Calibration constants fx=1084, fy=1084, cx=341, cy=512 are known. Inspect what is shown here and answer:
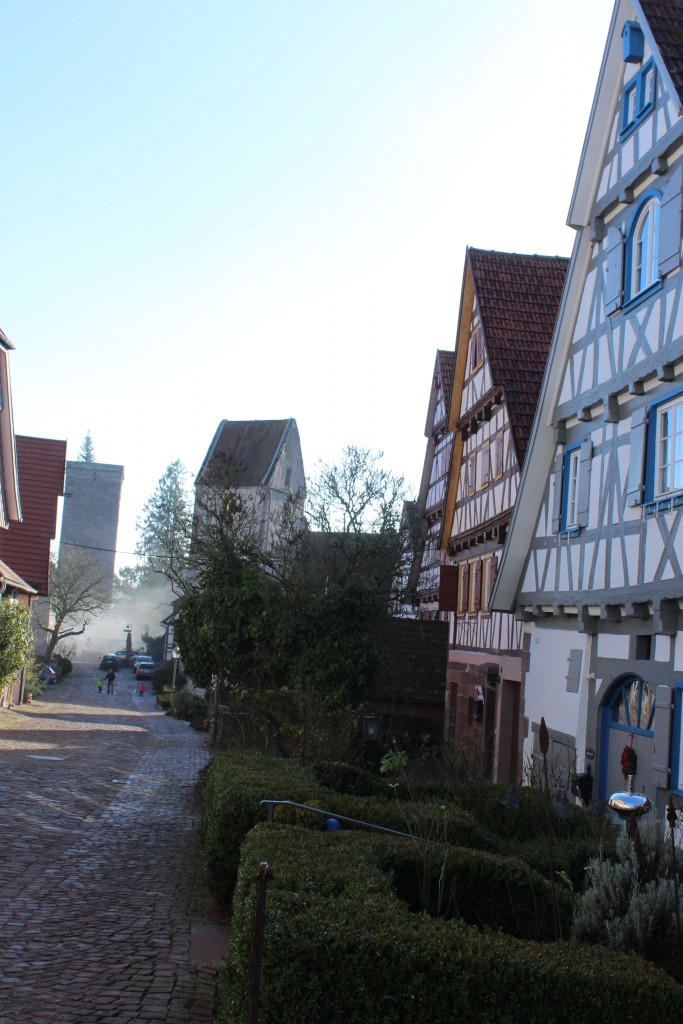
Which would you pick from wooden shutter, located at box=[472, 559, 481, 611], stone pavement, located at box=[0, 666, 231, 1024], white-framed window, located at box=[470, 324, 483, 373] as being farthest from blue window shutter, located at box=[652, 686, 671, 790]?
white-framed window, located at box=[470, 324, 483, 373]

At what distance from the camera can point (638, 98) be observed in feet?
47.0

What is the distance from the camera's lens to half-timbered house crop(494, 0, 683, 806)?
41.0ft

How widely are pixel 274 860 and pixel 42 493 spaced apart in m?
33.2

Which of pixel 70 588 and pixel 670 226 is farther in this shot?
pixel 70 588

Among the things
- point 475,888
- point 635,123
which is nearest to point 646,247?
point 635,123

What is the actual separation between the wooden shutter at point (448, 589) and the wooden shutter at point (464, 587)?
178 mm

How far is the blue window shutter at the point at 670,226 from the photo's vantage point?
493 inches

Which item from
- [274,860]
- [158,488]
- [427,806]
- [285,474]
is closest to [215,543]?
[427,806]

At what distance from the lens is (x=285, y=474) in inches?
2404

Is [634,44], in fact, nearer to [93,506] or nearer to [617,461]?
[617,461]

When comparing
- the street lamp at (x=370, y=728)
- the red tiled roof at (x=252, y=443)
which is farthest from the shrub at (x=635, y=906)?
the red tiled roof at (x=252, y=443)

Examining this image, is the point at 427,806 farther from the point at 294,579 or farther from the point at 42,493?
the point at 42,493

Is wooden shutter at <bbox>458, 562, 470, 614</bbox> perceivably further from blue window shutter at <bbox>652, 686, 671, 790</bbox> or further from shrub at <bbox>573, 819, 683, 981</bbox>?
shrub at <bbox>573, 819, 683, 981</bbox>

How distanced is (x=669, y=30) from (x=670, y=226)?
2833 millimetres
